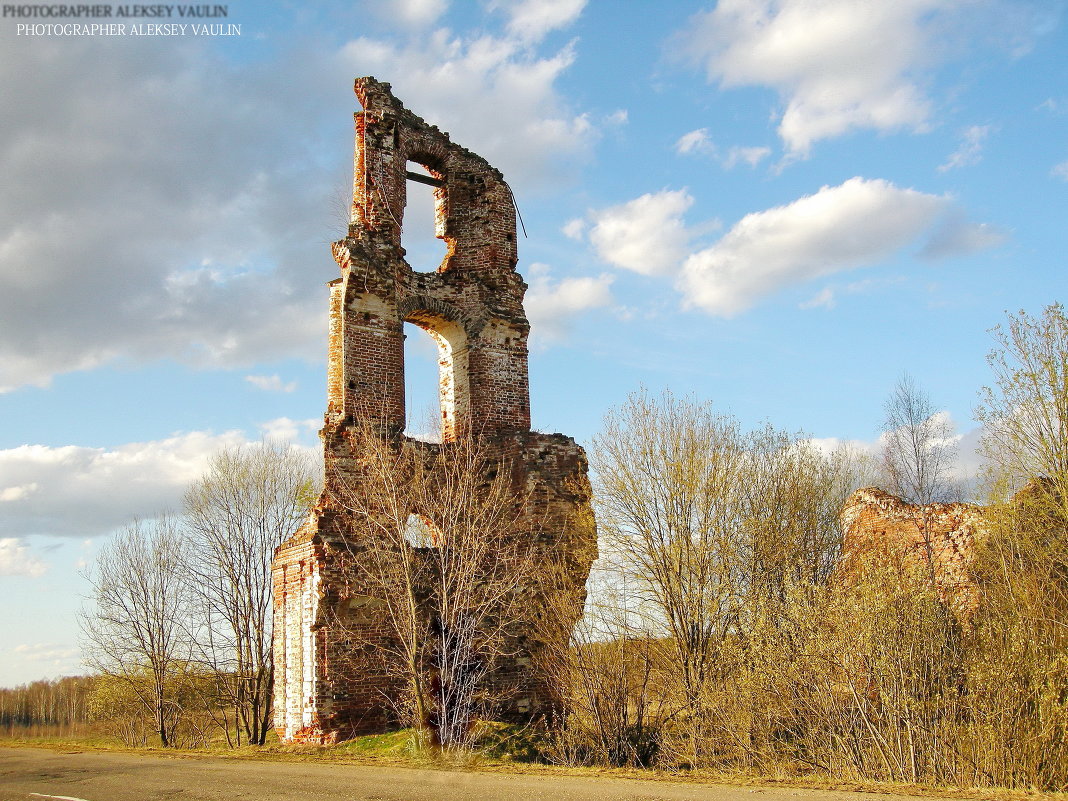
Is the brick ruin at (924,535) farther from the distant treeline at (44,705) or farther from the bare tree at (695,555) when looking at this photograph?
the distant treeline at (44,705)

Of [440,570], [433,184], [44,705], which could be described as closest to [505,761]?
[440,570]

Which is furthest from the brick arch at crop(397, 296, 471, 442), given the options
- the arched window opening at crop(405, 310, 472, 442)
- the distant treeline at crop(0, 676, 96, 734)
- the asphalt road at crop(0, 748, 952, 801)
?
the distant treeline at crop(0, 676, 96, 734)

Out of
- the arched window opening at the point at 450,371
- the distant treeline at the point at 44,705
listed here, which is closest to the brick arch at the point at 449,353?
the arched window opening at the point at 450,371

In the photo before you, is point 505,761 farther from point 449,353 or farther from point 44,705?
point 44,705

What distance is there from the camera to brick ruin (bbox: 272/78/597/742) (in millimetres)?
11891

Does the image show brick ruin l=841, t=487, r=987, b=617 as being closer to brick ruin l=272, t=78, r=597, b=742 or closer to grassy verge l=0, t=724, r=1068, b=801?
grassy verge l=0, t=724, r=1068, b=801

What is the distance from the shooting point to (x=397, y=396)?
13695mm

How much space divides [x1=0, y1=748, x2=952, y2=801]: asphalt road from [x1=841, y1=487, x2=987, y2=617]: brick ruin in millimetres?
6078

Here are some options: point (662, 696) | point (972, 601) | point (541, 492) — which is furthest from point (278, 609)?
point (972, 601)

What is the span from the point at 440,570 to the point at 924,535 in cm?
905

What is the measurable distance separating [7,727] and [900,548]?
4491 cm

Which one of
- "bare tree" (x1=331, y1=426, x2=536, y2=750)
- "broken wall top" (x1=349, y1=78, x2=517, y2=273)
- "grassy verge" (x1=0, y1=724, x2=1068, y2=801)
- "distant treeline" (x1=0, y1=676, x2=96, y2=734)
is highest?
"broken wall top" (x1=349, y1=78, x2=517, y2=273)

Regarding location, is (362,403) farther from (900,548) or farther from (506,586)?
(900,548)

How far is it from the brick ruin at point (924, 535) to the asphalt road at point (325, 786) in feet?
19.9
